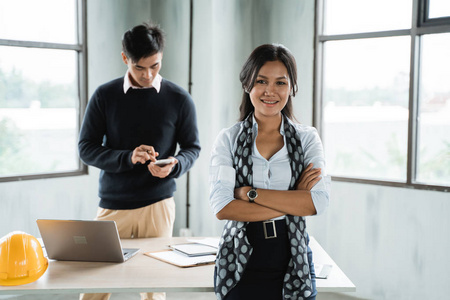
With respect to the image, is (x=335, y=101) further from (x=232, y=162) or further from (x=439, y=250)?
(x=232, y=162)

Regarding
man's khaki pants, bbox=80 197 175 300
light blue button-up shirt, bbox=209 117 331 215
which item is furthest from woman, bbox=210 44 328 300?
man's khaki pants, bbox=80 197 175 300

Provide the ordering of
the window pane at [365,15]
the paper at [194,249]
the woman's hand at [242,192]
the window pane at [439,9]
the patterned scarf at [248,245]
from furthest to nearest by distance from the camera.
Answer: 1. the window pane at [365,15]
2. the window pane at [439,9]
3. the paper at [194,249]
4. the woman's hand at [242,192]
5. the patterned scarf at [248,245]

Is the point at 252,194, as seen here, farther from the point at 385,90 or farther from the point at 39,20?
the point at 39,20

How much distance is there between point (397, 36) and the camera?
12.3ft

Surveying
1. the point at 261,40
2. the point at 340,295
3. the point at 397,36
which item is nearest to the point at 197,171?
the point at 261,40

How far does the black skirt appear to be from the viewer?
1.79 m

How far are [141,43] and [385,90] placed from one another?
208cm

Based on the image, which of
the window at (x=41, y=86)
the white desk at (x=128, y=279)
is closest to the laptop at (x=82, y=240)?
the white desk at (x=128, y=279)

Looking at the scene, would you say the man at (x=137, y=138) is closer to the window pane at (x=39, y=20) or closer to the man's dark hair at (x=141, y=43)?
the man's dark hair at (x=141, y=43)

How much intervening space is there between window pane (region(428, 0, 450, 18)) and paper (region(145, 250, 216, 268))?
96.9 inches

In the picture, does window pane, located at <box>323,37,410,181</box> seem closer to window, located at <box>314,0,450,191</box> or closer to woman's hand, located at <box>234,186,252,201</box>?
window, located at <box>314,0,450,191</box>

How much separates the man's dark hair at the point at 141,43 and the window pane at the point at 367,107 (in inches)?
74.4

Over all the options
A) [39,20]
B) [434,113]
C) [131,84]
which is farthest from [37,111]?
[434,113]

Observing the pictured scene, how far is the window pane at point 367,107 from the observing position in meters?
3.79
